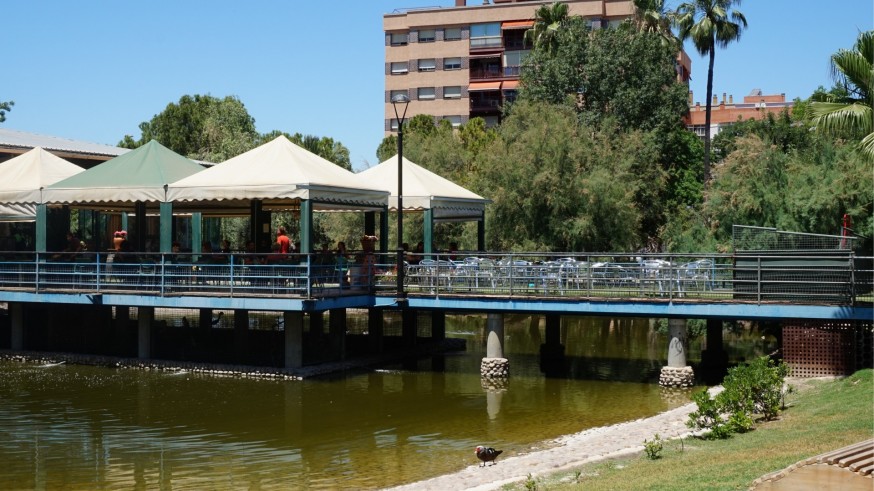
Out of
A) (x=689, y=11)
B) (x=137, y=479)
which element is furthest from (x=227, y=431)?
(x=689, y=11)

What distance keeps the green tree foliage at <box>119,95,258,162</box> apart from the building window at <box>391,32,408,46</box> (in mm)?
13747

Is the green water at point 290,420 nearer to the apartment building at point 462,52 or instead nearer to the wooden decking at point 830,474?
the wooden decking at point 830,474

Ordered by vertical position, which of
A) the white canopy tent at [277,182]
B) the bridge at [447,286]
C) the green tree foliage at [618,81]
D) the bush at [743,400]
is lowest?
the bush at [743,400]

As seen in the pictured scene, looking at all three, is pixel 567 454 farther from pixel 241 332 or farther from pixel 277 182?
pixel 241 332

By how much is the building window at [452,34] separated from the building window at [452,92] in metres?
3.72

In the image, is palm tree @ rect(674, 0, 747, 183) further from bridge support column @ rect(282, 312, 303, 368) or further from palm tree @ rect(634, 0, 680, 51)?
bridge support column @ rect(282, 312, 303, 368)

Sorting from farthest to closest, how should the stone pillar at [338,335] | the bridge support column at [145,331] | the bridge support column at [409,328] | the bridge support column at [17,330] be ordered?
the bridge support column at [409,328] → the bridge support column at [17,330] → the bridge support column at [145,331] → the stone pillar at [338,335]

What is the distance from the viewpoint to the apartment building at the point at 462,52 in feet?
245

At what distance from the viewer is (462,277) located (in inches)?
1042

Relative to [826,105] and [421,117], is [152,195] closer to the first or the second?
[826,105]

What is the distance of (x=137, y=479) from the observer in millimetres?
16516

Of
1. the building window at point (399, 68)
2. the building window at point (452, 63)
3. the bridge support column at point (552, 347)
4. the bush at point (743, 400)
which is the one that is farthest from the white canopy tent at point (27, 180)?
the building window at point (399, 68)

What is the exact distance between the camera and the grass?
12523 mm

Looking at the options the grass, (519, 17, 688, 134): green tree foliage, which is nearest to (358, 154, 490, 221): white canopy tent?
the grass
